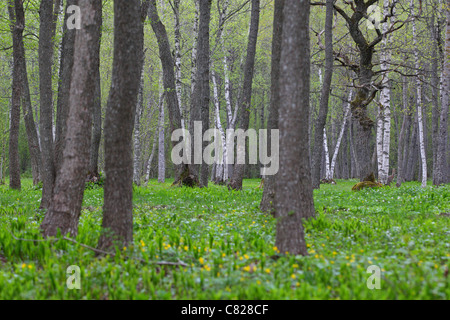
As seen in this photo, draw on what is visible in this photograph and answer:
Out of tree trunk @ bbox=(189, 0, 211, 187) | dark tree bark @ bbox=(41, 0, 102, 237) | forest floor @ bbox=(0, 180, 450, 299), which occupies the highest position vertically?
tree trunk @ bbox=(189, 0, 211, 187)

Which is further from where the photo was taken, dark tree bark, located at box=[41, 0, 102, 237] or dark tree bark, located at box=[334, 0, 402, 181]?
dark tree bark, located at box=[334, 0, 402, 181]

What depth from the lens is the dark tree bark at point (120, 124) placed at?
5.36 m

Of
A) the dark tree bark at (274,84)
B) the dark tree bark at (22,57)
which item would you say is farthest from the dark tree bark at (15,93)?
the dark tree bark at (274,84)

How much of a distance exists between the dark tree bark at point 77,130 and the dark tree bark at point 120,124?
766 millimetres

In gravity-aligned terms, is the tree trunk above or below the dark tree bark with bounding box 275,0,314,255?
above

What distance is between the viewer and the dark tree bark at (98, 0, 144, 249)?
5.36 m

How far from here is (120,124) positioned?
17.6 ft

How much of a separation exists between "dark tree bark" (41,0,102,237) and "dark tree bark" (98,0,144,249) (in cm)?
77

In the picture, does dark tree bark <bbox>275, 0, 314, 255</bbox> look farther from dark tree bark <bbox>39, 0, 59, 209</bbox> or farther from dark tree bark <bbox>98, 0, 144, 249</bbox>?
dark tree bark <bbox>39, 0, 59, 209</bbox>

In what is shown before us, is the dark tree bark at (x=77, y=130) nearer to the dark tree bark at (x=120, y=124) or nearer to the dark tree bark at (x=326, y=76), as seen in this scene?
the dark tree bark at (x=120, y=124)

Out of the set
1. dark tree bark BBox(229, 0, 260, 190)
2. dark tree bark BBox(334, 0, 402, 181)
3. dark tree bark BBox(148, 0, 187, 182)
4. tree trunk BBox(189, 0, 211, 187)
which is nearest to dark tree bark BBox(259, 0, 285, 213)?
dark tree bark BBox(229, 0, 260, 190)

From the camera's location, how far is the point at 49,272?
4352 millimetres
